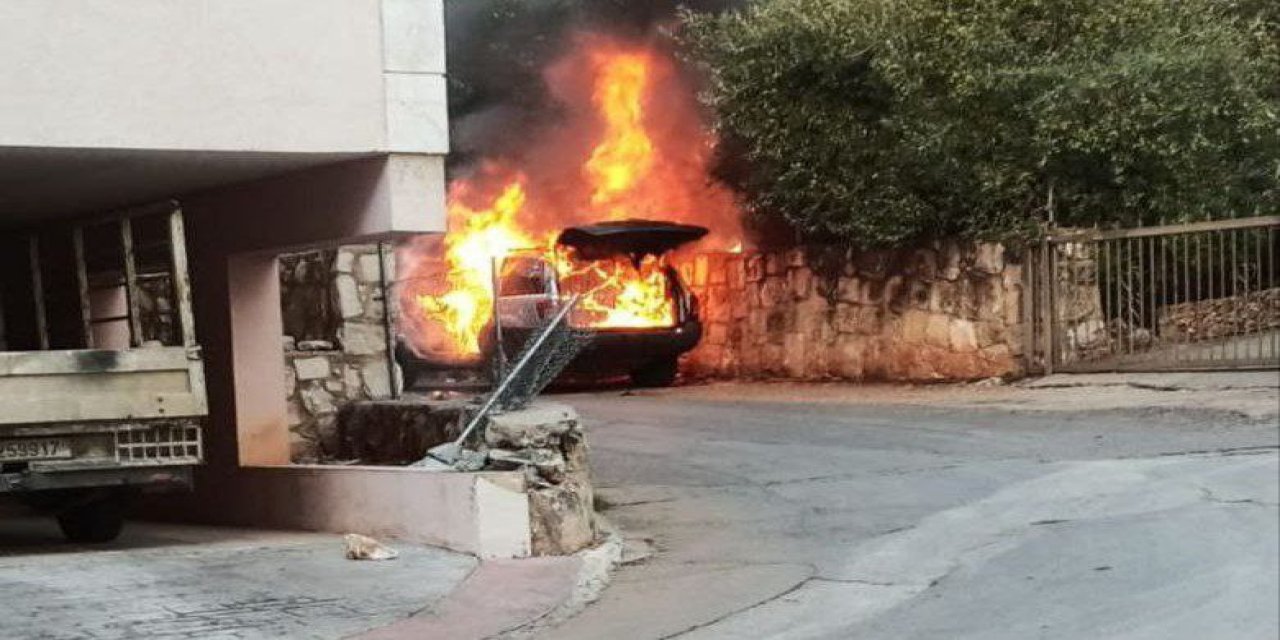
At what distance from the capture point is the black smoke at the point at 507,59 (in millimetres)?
23828

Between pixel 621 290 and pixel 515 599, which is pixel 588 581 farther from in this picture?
pixel 621 290

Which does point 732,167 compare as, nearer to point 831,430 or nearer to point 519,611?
point 831,430

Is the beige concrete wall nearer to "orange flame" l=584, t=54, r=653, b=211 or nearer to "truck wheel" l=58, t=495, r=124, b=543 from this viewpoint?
"truck wheel" l=58, t=495, r=124, b=543

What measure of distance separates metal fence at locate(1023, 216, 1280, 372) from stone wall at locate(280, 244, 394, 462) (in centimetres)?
664

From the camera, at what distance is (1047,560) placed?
269 inches

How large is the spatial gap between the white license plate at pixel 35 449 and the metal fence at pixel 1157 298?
957cm

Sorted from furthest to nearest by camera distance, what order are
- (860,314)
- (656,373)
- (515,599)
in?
(656,373) < (860,314) < (515,599)

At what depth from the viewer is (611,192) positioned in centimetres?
2214

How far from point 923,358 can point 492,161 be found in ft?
33.6

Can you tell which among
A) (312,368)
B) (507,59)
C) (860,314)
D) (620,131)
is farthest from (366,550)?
(507,59)

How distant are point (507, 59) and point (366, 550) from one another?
17886 mm

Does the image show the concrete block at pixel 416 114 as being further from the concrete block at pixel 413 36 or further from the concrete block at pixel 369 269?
the concrete block at pixel 369 269

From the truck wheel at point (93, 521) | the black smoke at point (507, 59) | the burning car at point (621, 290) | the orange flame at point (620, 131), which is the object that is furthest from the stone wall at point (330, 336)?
the black smoke at point (507, 59)

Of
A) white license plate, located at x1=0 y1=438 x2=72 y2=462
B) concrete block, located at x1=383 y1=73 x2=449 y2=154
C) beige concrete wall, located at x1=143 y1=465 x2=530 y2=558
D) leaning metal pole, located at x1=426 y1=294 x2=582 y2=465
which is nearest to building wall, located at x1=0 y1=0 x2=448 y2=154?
concrete block, located at x1=383 y1=73 x2=449 y2=154
